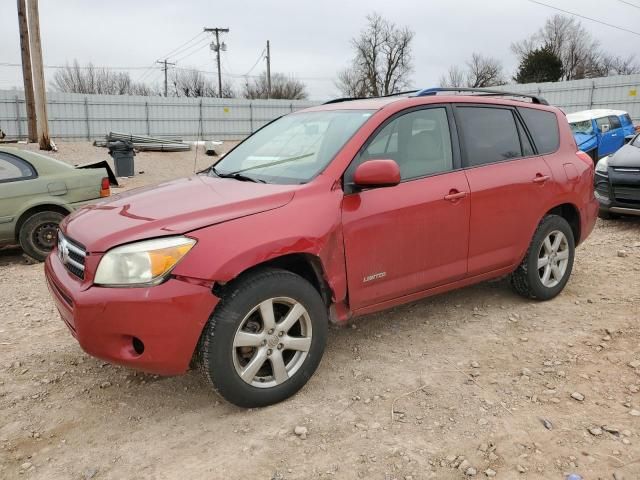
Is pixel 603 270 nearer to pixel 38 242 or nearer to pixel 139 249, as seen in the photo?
pixel 139 249

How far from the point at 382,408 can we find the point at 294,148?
1739 mm

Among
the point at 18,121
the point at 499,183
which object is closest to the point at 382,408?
the point at 499,183

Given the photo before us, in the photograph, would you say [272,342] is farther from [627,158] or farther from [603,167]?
[603,167]

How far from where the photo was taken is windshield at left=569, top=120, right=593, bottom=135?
13.4 metres

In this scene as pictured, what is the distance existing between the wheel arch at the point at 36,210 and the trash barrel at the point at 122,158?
1019 centimetres

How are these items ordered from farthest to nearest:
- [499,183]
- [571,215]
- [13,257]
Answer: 1. [13,257]
2. [571,215]
3. [499,183]

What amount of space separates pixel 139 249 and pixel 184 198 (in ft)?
1.92

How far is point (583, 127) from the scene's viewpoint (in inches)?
533

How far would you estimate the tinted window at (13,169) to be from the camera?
244 inches

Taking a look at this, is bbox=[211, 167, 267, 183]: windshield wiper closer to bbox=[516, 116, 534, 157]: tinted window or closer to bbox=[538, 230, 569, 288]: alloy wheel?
bbox=[516, 116, 534, 157]: tinted window

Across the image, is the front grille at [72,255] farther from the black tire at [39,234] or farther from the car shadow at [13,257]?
the car shadow at [13,257]

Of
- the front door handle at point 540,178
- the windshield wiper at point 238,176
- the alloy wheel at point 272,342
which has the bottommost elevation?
the alloy wheel at point 272,342

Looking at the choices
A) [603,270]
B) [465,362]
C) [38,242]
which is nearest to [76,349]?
[465,362]

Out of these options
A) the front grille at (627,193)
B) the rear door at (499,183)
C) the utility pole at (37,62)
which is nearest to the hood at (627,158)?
the front grille at (627,193)
